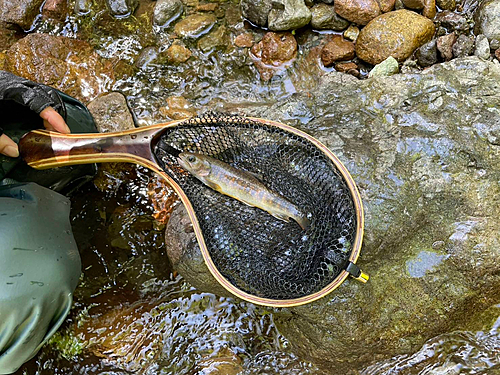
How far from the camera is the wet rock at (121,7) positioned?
464 centimetres

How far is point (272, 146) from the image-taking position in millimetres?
2801

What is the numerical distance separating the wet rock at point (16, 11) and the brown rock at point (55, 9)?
0.14 m

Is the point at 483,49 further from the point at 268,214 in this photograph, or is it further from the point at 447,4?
the point at 268,214

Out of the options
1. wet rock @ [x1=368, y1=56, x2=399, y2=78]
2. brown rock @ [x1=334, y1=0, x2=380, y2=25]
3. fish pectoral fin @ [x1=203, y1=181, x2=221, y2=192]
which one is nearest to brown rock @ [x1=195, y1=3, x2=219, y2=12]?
brown rock @ [x1=334, y1=0, x2=380, y2=25]

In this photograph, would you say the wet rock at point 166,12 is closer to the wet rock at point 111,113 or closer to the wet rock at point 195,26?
the wet rock at point 195,26

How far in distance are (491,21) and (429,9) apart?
Answer: 0.60 metres

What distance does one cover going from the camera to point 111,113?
3.95m

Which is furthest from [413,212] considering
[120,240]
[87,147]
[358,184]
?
[120,240]

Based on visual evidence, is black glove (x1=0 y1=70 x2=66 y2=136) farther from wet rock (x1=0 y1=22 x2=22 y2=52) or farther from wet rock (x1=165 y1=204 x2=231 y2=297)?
wet rock (x1=0 y1=22 x2=22 y2=52)

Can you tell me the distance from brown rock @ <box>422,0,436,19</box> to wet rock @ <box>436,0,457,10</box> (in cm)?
7

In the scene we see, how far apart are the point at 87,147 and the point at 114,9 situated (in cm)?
279

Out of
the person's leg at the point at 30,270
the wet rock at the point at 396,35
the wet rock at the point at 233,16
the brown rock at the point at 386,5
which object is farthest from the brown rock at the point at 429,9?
the person's leg at the point at 30,270

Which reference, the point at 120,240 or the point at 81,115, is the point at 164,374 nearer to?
the point at 120,240

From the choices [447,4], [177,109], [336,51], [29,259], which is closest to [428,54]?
[447,4]
